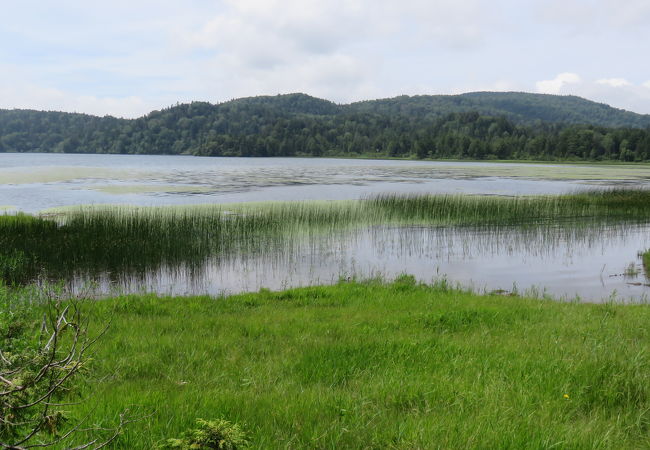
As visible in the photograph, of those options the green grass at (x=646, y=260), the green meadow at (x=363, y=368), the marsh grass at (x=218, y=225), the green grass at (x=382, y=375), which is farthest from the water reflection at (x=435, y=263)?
the green grass at (x=382, y=375)

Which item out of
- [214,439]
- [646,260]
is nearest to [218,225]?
[646,260]

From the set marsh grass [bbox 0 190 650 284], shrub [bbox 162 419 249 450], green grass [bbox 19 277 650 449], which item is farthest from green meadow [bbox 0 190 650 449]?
marsh grass [bbox 0 190 650 284]

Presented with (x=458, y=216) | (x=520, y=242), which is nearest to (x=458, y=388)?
(x=520, y=242)

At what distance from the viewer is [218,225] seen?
21422 mm

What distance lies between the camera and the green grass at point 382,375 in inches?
177

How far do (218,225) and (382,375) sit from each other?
54.0 feet

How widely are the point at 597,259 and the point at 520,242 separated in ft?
10.8

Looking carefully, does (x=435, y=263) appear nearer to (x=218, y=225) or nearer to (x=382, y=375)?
(x=218, y=225)

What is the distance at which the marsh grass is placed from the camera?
1600 centimetres

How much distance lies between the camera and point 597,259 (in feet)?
60.7

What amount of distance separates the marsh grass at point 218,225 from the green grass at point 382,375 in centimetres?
695

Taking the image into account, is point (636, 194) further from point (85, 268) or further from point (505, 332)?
point (85, 268)

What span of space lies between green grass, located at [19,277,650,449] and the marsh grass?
6946 mm

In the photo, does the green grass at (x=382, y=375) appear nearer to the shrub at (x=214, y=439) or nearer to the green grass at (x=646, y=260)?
the shrub at (x=214, y=439)
